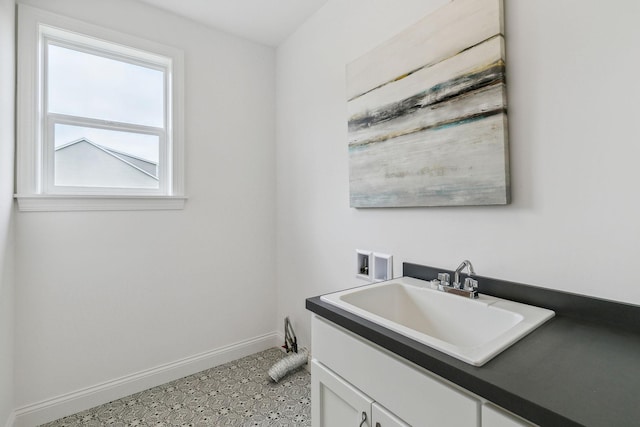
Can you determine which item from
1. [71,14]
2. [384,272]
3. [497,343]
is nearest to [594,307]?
[497,343]

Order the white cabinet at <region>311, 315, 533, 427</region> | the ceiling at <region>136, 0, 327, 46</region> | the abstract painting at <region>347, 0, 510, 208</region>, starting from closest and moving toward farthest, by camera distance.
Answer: the white cabinet at <region>311, 315, 533, 427</region> → the abstract painting at <region>347, 0, 510, 208</region> → the ceiling at <region>136, 0, 327, 46</region>

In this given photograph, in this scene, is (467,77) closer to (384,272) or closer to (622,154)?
(622,154)

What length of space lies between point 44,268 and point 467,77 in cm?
242

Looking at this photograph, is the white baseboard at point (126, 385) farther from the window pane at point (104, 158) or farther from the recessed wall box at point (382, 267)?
the recessed wall box at point (382, 267)

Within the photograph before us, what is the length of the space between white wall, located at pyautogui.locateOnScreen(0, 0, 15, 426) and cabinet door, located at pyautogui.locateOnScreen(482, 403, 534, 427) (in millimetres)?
2079

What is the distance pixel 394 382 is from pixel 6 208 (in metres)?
1.98

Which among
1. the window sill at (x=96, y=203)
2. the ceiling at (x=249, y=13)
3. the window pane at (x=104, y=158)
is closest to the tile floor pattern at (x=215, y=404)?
the window sill at (x=96, y=203)

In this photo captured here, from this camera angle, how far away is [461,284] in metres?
1.21

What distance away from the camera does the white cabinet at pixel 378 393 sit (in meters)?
0.65

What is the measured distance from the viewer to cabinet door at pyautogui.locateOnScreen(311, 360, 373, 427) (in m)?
0.91

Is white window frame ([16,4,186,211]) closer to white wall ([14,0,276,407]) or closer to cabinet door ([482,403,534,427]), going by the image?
white wall ([14,0,276,407])

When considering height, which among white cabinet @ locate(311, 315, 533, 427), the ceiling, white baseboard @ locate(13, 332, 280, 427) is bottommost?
white baseboard @ locate(13, 332, 280, 427)

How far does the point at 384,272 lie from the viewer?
62.7 inches

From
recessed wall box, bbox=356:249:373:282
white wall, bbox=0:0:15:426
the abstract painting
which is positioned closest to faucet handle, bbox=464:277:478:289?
the abstract painting
